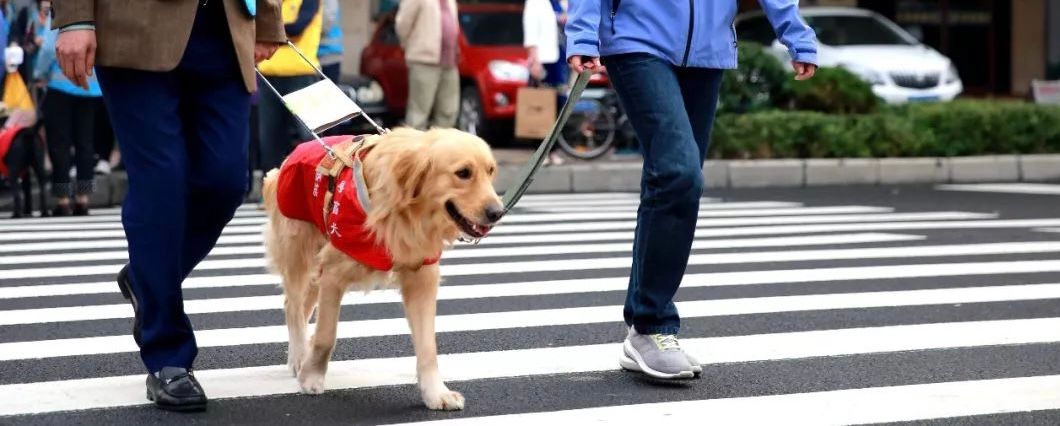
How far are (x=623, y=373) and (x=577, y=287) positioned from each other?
2.25 metres

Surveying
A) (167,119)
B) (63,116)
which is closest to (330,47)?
(63,116)

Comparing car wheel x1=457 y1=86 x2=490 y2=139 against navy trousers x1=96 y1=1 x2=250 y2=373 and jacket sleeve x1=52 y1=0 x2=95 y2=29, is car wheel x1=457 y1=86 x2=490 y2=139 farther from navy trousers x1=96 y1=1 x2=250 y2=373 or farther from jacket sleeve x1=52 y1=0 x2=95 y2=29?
jacket sleeve x1=52 y1=0 x2=95 y2=29

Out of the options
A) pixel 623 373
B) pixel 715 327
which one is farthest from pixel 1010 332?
pixel 623 373

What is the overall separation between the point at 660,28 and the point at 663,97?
0.69ft

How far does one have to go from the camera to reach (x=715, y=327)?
6.43 meters

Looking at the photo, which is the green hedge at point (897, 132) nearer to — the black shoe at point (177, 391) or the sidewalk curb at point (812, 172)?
the sidewalk curb at point (812, 172)

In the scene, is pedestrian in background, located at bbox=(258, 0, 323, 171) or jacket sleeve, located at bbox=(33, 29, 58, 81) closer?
pedestrian in background, located at bbox=(258, 0, 323, 171)

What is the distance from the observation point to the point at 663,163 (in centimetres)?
516

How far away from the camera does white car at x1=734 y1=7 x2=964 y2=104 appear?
19.2 meters

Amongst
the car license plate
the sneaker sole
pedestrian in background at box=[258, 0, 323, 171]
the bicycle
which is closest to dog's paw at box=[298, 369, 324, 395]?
the sneaker sole

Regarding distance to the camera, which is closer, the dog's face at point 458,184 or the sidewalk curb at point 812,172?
the dog's face at point 458,184

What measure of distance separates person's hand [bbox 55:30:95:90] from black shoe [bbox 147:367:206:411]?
0.81m

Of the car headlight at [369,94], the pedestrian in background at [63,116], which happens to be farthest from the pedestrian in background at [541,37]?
the pedestrian in background at [63,116]

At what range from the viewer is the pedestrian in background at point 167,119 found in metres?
4.66
